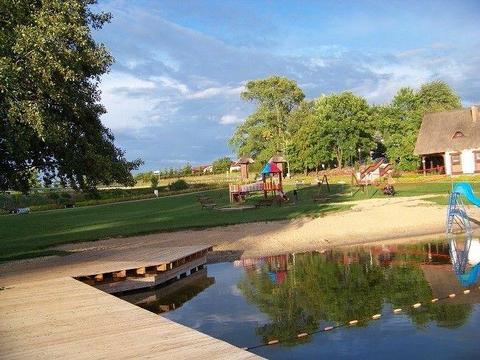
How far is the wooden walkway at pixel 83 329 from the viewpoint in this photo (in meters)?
6.83

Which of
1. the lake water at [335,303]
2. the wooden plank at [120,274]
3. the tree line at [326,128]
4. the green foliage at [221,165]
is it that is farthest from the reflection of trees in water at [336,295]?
the green foliage at [221,165]

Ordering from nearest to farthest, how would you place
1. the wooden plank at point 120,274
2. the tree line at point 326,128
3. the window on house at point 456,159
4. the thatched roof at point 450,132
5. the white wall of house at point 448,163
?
the wooden plank at point 120,274 → the thatched roof at point 450,132 → the window on house at point 456,159 → the white wall of house at point 448,163 → the tree line at point 326,128

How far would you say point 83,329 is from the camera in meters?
8.21

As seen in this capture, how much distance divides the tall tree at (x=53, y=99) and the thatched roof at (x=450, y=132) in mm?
48532

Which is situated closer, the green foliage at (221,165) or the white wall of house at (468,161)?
the white wall of house at (468,161)

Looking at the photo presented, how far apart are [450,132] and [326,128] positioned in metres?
16.8

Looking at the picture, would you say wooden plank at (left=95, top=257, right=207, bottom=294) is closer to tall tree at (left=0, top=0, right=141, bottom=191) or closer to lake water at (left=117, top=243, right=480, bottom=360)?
lake water at (left=117, top=243, right=480, bottom=360)

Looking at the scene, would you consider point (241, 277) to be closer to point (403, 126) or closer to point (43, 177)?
point (43, 177)

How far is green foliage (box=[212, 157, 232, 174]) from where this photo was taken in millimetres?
101812

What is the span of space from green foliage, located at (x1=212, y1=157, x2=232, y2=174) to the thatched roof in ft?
146

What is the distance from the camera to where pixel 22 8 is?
1398 centimetres

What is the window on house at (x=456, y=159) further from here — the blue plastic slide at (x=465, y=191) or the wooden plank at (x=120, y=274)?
the wooden plank at (x=120, y=274)

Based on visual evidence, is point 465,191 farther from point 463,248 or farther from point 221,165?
point 221,165

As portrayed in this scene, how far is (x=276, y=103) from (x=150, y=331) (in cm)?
7697
